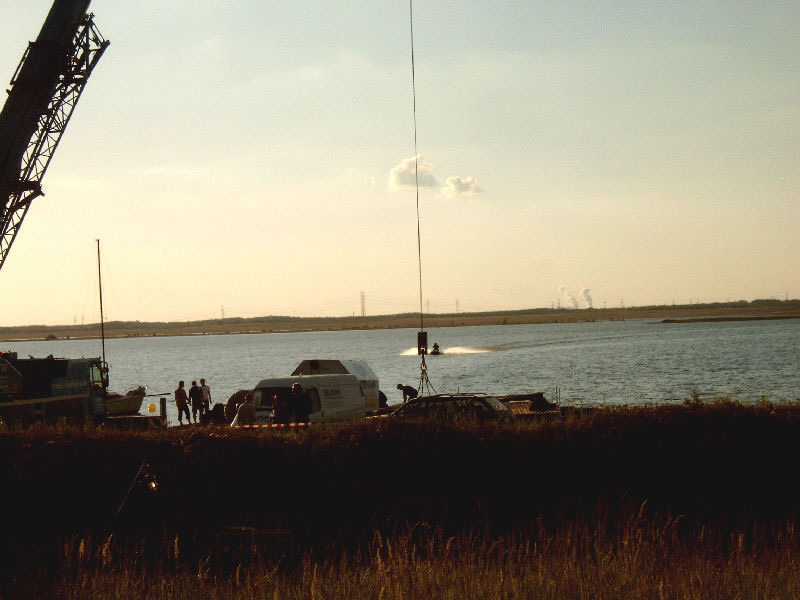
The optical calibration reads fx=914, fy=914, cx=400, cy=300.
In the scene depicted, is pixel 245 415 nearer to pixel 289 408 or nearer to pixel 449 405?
pixel 289 408

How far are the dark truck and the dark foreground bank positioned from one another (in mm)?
13899

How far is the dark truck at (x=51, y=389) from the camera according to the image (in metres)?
29.0

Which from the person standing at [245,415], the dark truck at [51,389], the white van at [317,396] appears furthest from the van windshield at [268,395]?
the dark truck at [51,389]

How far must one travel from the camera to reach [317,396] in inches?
1000

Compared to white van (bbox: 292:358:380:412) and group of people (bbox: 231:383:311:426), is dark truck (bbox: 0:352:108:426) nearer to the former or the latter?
group of people (bbox: 231:383:311:426)

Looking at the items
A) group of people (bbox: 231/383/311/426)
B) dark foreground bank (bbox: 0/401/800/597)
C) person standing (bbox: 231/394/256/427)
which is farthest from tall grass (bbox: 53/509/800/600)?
person standing (bbox: 231/394/256/427)

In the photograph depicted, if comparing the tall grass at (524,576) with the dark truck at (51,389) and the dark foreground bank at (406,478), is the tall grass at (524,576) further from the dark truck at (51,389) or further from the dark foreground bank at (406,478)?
the dark truck at (51,389)

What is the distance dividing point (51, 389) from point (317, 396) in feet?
35.5

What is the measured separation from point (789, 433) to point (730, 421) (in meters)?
0.94

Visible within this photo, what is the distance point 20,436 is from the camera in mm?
15812

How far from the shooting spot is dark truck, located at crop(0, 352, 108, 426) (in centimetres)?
2900

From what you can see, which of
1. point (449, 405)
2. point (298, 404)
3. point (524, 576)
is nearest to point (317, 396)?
point (298, 404)

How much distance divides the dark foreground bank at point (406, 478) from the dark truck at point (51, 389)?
45.6ft

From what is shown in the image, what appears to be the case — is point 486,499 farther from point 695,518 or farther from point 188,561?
point 188,561
